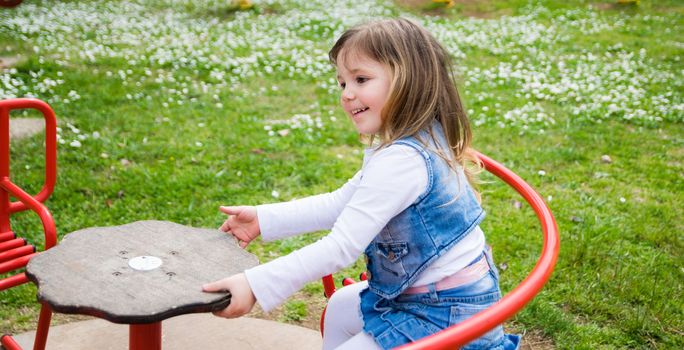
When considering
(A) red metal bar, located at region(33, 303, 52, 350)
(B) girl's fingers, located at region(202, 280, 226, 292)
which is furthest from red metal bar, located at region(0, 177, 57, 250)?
(B) girl's fingers, located at region(202, 280, 226, 292)

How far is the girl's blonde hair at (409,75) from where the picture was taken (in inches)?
88.7

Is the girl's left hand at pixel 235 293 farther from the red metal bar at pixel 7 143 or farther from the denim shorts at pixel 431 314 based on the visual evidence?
the red metal bar at pixel 7 143

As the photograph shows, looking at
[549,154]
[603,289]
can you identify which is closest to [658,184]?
[549,154]

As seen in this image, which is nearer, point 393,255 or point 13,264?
point 393,255

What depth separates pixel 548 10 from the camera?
12625mm

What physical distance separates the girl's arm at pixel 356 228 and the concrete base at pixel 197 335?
1.35 m

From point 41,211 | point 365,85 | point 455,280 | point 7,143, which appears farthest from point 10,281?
point 455,280

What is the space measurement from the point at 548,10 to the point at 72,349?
36.8 feet

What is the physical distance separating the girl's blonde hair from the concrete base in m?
1.46

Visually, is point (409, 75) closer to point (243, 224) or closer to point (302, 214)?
point (302, 214)

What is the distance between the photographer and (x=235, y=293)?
81.6 inches

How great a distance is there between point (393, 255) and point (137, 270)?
2.64 feet

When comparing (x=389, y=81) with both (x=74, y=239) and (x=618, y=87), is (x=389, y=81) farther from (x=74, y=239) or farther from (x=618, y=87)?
(x=618, y=87)

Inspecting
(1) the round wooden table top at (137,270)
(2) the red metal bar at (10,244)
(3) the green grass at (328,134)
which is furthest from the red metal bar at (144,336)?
(3) the green grass at (328,134)
